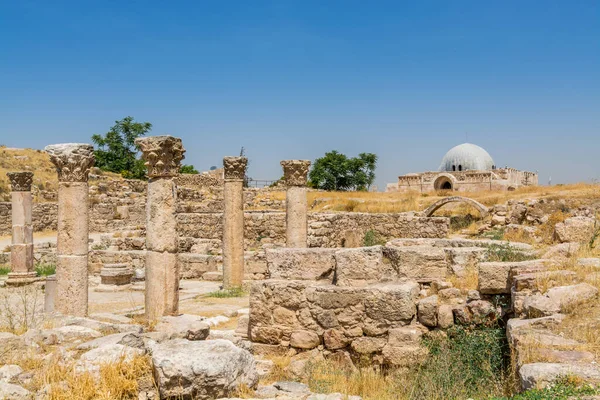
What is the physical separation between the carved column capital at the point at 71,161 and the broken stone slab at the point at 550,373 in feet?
24.1

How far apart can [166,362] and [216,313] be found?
A: 6217mm

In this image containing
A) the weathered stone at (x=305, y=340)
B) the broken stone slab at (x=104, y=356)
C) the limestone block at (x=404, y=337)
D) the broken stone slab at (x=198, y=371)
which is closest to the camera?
the broken stone slab at (x=198, y=371)

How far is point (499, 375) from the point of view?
18.8 feet

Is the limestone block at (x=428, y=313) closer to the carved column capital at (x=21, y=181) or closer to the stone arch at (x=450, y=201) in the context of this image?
the carved column capital at (x=21, y=181)

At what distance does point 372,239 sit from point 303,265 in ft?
41.5

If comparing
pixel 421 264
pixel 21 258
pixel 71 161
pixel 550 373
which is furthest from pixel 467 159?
pixel 550 373

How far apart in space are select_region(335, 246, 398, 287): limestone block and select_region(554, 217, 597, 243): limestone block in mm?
4777

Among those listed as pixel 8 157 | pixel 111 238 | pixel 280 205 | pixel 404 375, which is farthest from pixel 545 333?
pixel 8 157

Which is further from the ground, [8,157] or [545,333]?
[8,157]

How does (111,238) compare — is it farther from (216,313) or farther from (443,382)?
(443,382)

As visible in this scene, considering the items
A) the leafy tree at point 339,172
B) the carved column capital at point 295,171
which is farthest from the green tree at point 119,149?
the carved column capital at point 295,171

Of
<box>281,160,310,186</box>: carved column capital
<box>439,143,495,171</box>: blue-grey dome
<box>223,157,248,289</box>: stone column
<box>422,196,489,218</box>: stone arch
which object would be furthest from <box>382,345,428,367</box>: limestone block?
<box>439,143,495,171</box>: blue-grey dome

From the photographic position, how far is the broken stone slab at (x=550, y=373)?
4141mm

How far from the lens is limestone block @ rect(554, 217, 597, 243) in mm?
10031
